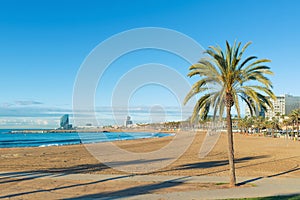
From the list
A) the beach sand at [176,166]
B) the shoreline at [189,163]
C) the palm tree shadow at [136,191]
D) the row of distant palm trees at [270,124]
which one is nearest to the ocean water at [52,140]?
the shoreline at [189,163]

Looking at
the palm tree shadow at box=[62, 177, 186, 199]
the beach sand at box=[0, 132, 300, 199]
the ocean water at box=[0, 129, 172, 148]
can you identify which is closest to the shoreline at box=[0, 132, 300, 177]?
the beach sand at box=[0, 132, 300, 199]

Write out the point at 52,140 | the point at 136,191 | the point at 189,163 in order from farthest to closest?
the point at 52,140
the point at 189,163
the point at 136,191

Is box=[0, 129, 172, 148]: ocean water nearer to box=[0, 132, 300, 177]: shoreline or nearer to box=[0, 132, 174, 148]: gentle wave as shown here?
box=[0, 132, 174, 148]: gentle wave

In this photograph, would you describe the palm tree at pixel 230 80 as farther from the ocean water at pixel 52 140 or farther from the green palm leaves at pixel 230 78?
the ocean water at pixel 52 140

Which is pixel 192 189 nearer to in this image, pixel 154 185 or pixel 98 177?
pixel 154 185

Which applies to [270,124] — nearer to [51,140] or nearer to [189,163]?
[51,140]

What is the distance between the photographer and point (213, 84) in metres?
15.2

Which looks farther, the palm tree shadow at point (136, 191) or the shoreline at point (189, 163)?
the shoreline at point (189, 163)

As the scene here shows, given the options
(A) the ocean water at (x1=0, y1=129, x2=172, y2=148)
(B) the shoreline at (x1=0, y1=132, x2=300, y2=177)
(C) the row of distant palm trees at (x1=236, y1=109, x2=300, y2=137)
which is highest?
(C) the row of distant palm trees at (x1=236, y1=109, x2=300, y2=137)

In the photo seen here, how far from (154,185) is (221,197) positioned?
3711 mm

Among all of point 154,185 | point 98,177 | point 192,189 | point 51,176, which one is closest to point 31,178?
point 51,176

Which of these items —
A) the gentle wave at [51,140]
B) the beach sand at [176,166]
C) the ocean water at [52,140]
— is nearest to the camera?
the beach sand at [176,166]

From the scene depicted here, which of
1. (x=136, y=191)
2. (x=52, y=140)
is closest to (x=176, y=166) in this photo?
(x=136, y=191)

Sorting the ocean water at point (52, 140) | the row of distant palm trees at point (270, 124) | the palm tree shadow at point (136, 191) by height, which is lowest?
the ocean water at point (52, 140)
